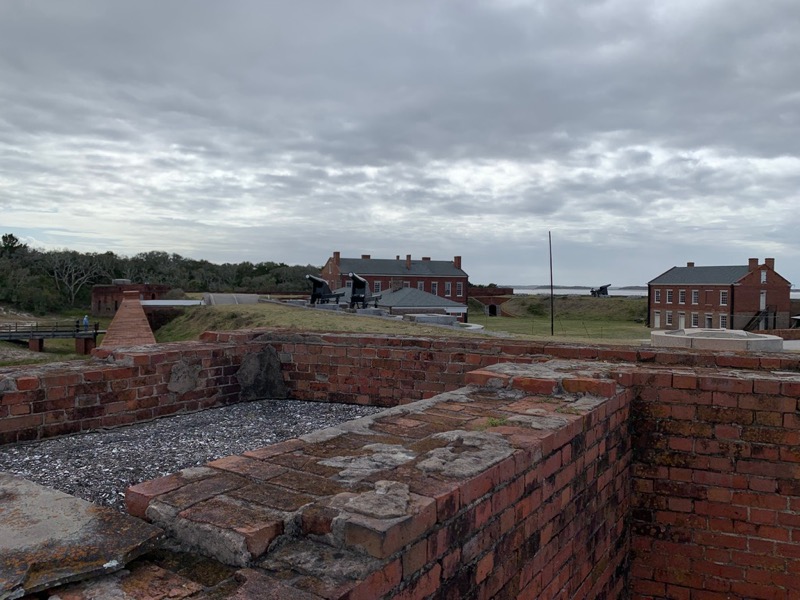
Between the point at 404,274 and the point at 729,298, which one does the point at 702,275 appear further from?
the point at 404,274

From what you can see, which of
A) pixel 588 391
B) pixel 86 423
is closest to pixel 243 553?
pixel 588 391

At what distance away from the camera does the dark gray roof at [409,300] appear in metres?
36.6

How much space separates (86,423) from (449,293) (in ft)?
186

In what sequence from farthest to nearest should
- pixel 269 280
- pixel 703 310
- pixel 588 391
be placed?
pixel 269 280 < pixel 703 310 < pixel 588 391

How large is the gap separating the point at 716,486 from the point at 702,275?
48.8m

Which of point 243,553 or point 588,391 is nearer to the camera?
point 243,553

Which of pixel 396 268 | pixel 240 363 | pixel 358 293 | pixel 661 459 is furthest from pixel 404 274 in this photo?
pixel 661 459

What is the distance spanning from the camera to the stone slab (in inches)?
62.2

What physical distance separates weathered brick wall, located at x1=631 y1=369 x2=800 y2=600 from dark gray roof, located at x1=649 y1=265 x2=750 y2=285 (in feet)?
152

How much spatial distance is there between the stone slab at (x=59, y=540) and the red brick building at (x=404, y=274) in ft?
182

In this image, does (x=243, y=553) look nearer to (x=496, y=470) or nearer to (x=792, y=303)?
(x=496, y=470)

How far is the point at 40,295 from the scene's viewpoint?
48.0 metres

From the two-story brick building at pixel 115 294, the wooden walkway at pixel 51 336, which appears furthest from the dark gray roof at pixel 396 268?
the wooden walkway at pixel 51 336

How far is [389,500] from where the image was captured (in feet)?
6.09
